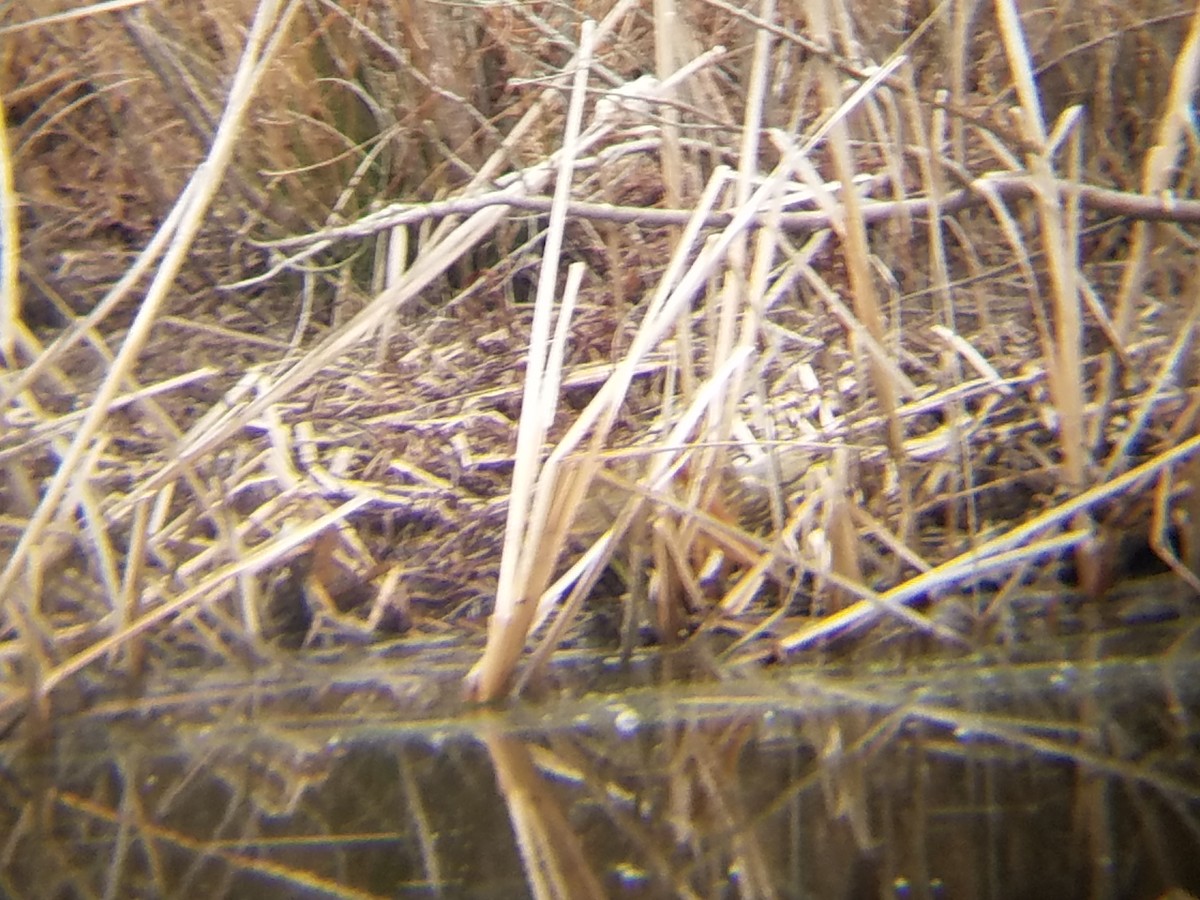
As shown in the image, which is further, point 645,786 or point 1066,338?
point 1066,338

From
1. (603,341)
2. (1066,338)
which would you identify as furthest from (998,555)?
(603,341)

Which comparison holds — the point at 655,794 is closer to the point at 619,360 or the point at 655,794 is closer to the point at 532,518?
the point at 532,518

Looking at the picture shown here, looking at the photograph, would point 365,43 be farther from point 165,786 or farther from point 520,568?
point 165,786

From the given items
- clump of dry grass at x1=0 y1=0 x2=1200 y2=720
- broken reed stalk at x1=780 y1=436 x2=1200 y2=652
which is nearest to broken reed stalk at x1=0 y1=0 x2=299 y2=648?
clump of dry grass at x1=0 y1=0 x2=1200 y2=720

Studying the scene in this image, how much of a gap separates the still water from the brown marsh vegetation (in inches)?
1.7

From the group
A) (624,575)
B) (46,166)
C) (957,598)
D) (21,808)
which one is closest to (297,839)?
(21,808)

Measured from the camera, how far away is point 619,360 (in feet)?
4.91

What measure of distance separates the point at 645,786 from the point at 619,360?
0.71 m

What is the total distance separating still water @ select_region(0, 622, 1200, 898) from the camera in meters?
0.75

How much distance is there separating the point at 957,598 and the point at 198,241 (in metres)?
1.42

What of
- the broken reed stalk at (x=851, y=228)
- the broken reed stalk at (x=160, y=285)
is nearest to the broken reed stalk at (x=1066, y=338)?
the broken reed stalk at (x=851, y=228)

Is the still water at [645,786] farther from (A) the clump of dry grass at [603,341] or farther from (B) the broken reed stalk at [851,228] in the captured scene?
(B) the broken reed stalk at [851,228]

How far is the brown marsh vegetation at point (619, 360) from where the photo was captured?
45.4 inches

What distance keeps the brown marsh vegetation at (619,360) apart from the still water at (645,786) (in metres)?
0.04
